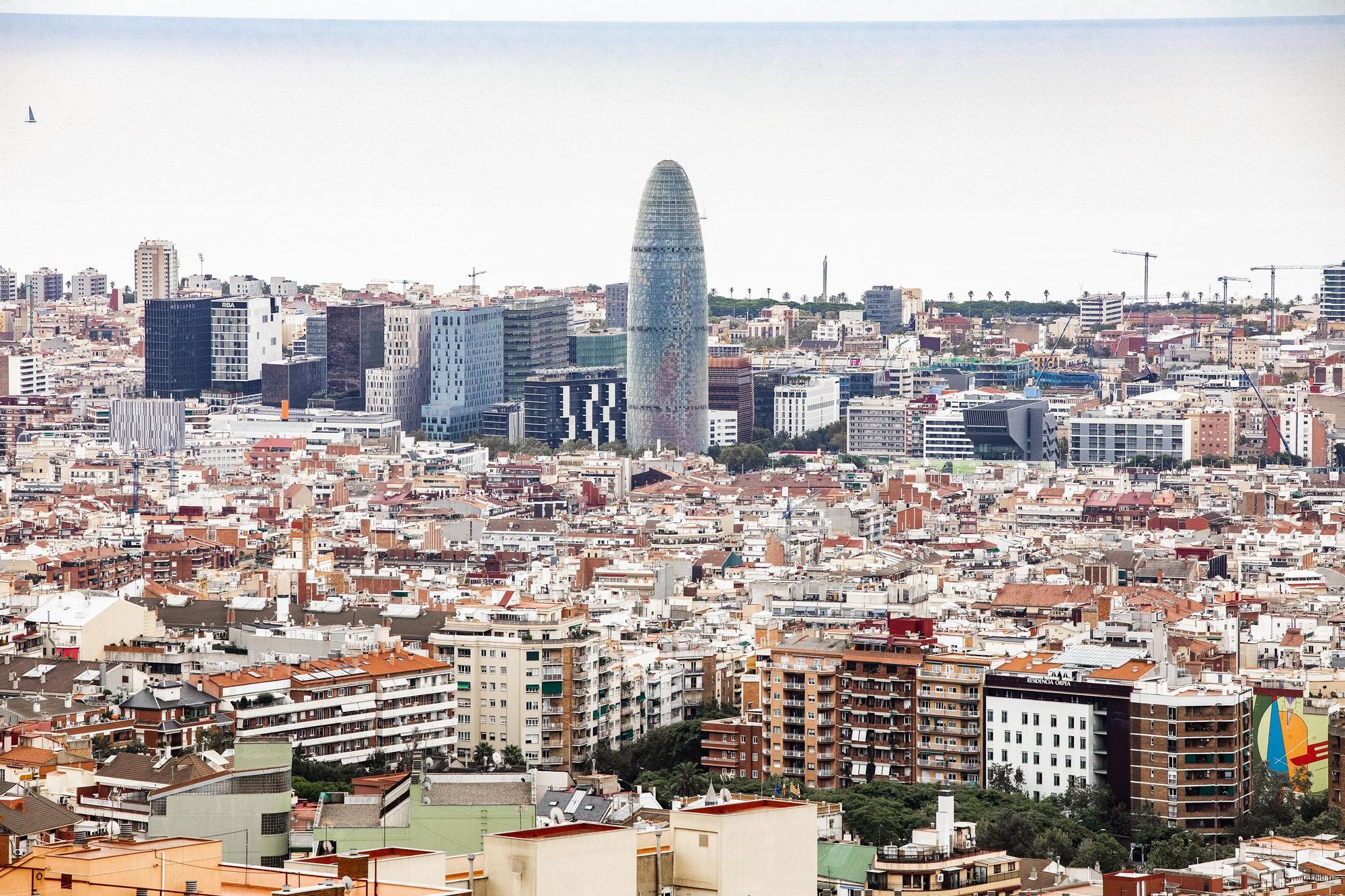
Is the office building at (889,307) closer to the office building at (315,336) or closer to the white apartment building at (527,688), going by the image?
the office building at (315,336)

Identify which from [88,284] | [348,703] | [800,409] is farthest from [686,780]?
[88,284]

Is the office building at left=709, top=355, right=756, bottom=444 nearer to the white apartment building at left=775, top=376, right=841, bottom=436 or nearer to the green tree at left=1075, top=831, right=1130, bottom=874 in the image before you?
the white apartment building at left=775, top=376, right=841, bottom=436

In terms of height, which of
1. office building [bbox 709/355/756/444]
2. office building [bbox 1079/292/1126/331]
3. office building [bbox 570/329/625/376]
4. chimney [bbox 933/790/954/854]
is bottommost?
chimney [bbox 933/790/954/854]

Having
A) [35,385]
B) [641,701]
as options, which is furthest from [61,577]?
[35,385]

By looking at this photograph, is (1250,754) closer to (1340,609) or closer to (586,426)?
(1340,609)

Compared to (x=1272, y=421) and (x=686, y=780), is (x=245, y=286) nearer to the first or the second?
(x=1272, y=421)

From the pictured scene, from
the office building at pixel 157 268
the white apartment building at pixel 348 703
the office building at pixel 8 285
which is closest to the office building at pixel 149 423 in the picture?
the office building at pixel 157 268

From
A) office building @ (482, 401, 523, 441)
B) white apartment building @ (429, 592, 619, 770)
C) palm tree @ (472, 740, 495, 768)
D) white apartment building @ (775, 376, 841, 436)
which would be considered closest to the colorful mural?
white apartment building @ (429, 592, 619, 770)
